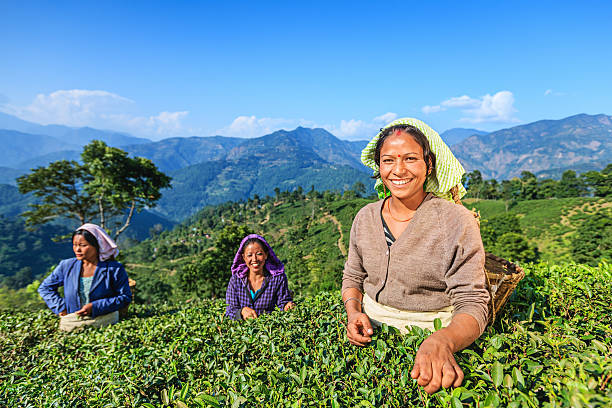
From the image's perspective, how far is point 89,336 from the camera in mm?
3773

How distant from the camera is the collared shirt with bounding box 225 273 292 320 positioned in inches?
160

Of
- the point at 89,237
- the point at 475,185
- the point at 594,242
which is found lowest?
the point at 594,242

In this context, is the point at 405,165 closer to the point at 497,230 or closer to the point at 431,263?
the point at 431,263

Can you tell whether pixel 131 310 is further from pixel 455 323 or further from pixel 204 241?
pixel 204 241

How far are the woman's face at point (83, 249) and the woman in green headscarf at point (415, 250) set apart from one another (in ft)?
13.0

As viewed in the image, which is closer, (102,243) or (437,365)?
(437,365)

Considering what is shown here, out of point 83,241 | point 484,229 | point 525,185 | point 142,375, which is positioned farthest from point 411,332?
point 525,185

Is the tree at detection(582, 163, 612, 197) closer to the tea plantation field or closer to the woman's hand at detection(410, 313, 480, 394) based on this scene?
the tea plantation field

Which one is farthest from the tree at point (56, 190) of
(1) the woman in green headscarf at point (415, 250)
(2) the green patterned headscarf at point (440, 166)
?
(2) the green patterned headscarf at point (440, 166)

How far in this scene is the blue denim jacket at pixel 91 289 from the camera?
426 centimetres

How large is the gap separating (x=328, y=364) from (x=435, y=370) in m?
0.66

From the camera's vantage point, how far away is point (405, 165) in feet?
6.38

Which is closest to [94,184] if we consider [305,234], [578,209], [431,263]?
[431,263]

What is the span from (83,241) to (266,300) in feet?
8.97
